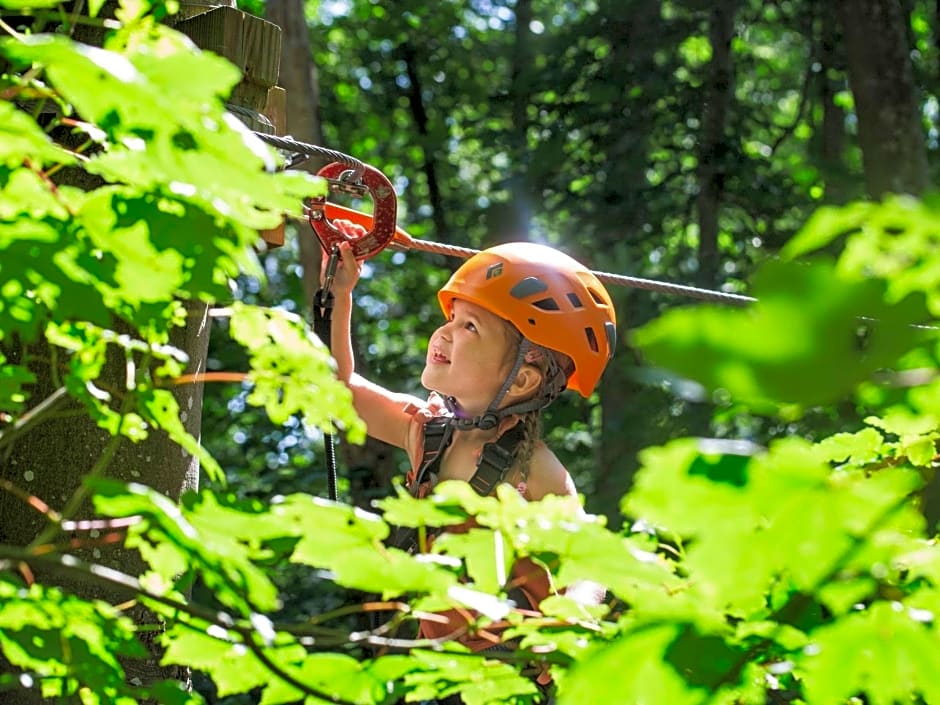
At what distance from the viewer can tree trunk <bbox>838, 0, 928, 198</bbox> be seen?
7020mm

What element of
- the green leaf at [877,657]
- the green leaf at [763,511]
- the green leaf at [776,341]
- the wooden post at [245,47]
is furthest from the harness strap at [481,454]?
the green leaf at [776,341]

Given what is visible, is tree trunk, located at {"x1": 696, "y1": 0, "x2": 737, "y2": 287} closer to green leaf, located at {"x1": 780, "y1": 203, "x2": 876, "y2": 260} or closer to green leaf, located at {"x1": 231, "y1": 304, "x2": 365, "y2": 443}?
green leaf, located at {"x1": 231, "y1": 304, "x2": 365, "y2": 443}

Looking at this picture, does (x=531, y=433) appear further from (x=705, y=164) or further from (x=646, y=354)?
(x=705, y=164)

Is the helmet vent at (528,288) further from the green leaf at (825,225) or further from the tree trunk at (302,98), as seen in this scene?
the tree trunk at (302,98)

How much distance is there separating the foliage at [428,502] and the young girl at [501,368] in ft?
5.50

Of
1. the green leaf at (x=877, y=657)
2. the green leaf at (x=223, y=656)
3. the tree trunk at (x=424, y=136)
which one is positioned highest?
the green leaf at (x=877, y=657)

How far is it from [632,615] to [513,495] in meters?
0.17

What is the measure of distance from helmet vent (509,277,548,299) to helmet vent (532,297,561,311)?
25 mm

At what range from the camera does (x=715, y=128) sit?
30.9 feet

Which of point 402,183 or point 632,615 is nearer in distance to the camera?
point 632,615

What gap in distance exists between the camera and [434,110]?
1112 centimetres

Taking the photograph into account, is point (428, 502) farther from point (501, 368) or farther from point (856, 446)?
point (501, 368)

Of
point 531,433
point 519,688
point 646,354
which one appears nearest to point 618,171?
point 531,433

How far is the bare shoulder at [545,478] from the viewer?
3.11 metres
